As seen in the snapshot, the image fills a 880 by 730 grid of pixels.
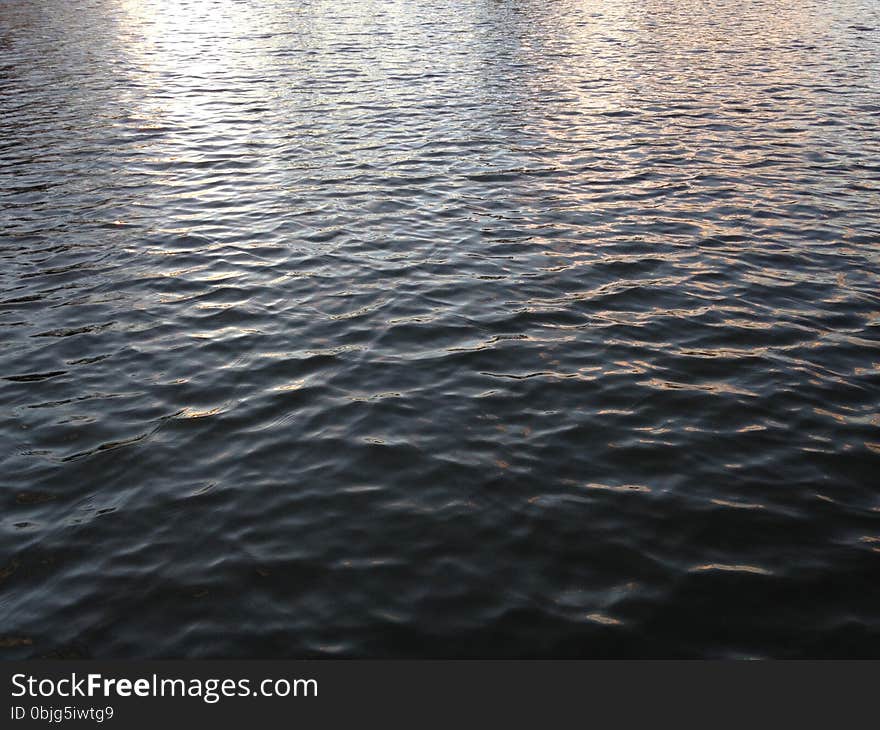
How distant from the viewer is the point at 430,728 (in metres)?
6.91

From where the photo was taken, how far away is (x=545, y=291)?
15281mm

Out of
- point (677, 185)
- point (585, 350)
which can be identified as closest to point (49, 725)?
point (585, 350)

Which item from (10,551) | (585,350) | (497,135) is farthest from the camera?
(497,135)

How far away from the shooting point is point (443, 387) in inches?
478

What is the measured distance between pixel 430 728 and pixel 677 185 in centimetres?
1779

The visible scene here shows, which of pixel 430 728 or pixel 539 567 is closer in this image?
pixel 430 728

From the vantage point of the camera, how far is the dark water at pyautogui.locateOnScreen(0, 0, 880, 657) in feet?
26.7

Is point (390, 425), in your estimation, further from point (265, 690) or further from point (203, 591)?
point (265, 690)

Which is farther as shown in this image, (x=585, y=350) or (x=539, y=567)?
(x=585, y=350)

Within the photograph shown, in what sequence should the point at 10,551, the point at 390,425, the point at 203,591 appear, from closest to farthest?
1. the point at 203,591
2. the point at 10,551
3. the point at 390,425

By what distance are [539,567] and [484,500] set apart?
4.31 ft

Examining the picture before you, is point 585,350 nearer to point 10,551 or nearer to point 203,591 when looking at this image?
point 203,591

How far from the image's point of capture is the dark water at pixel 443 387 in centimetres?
814

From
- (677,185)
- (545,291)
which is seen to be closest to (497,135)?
(677,185)
